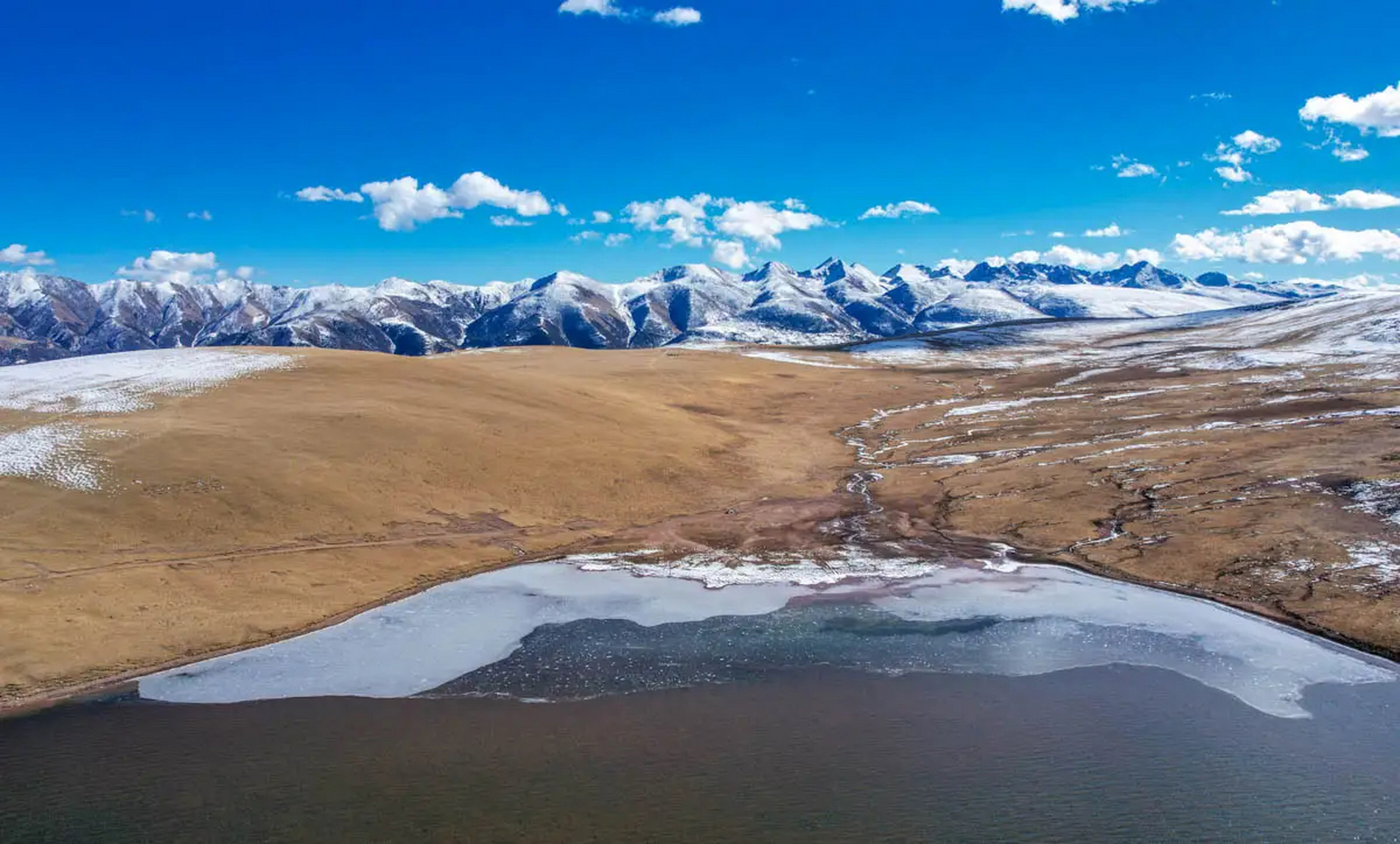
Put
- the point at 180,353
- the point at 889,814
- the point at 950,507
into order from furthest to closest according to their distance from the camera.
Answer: the point at 180,353
the point at 950,507
the point at 889,814

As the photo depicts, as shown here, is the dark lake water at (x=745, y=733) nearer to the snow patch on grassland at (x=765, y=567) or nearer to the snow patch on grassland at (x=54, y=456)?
the snow patch on grassland at (x=765, y=567)

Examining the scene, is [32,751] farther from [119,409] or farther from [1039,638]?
[119,409]

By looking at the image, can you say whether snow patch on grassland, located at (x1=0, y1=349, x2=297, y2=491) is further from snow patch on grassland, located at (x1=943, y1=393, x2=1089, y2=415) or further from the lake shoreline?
snow patch on grassland, located at (x1=943, y1=393, x2=1089, y2=415)

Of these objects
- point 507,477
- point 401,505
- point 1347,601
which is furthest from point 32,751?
point 1347,601

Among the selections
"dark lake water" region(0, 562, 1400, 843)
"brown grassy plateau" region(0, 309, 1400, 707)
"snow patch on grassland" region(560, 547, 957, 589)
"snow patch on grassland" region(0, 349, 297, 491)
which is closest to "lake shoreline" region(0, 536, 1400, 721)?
"brown grassy plateau" region(0, 309, 1400, 707)

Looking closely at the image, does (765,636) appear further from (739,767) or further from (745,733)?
(739,767)

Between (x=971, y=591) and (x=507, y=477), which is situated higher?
(x=507, y=477)

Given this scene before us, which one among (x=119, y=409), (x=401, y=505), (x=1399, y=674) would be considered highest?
(x=119, y=409)
